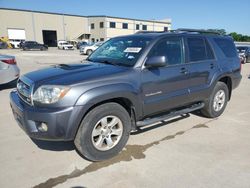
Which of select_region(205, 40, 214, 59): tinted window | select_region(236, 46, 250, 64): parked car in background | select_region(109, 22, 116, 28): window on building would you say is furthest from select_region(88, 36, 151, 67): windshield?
select_region(109, 22, 116, 28): window on building

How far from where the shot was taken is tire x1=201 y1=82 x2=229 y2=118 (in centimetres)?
508

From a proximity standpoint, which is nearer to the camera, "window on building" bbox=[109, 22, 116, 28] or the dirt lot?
the dirt lot

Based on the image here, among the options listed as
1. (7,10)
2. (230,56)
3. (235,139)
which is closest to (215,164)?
(235,139)

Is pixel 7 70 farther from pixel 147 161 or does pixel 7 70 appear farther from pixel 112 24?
pixel 112 24

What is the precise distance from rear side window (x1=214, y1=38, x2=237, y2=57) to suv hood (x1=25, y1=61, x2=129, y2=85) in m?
2.70

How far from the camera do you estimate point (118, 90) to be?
3.33m

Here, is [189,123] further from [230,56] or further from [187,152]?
[230,56]

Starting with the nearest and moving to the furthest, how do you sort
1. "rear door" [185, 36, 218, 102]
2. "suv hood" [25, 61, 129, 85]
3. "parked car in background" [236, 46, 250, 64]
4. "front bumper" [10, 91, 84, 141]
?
1. "front bumper" [10, 91, 84, 141]
2. "suv hood" [25, 61, 129, 85]
3. "rear door" [185, 36, 218, 102]
4. "parked car in background" [236, 46, 250, 64]

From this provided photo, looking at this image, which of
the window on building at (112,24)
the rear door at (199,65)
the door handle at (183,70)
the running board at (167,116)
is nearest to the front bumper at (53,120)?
the running board at (167,116)

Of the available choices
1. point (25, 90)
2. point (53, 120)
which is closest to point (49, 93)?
point (53, 120)

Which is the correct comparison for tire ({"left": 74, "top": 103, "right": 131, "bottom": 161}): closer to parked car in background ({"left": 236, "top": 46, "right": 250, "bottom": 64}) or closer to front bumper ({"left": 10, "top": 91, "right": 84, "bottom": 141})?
front bumper ({"left": 10, "top": 91, "right": 84, "bottom": 141})

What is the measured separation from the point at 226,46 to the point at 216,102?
1.30m

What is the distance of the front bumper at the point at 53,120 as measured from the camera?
2.96m

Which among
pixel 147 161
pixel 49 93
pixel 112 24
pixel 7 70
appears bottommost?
pixel 147 161
